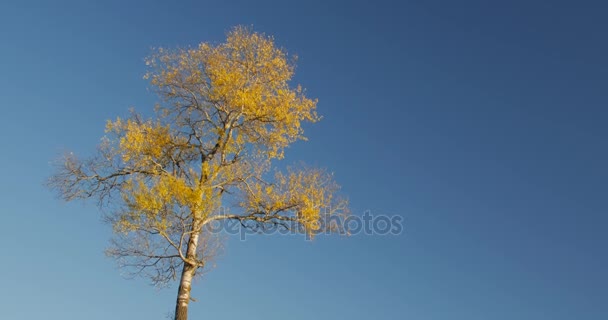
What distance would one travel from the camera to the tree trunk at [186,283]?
63.3ft

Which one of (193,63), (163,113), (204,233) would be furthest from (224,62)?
(204,233)

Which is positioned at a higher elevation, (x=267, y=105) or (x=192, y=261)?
(x=267, y=105)

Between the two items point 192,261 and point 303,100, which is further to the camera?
point 303,100

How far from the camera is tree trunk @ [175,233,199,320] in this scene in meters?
19.3

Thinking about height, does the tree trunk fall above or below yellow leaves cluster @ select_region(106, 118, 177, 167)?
below

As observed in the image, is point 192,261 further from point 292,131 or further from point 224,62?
point 224,62

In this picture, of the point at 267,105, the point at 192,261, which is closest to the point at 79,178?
the point at 192,261

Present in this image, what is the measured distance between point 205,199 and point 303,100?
5199mm

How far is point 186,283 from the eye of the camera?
1978 cm

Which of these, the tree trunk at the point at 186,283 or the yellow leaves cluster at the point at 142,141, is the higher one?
the yellow leaves cluster at the point at 142,141

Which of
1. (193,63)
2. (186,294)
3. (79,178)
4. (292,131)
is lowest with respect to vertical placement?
(186,294)

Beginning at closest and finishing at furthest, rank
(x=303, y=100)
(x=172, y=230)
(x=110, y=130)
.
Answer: (x=172, y=230) < (x=110, y=130) < (x=303, y=100)

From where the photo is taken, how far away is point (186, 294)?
19.6m

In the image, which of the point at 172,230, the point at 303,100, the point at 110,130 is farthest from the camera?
the point at 303,100
